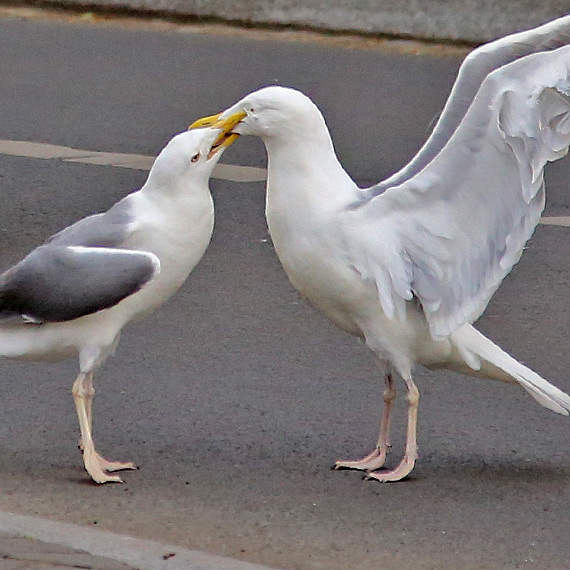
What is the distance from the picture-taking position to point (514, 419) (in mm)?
5934

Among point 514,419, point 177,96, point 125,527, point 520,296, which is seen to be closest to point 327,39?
point 177,96

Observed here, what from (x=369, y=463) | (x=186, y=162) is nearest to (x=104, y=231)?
(x=186, y=162)

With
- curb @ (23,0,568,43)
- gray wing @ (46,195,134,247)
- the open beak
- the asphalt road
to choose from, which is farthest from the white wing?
curb @ (23,0,568,43)

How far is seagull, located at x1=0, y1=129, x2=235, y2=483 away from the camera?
5.10 meters

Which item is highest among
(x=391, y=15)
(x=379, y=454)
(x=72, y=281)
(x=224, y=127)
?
(x=224, y=127)

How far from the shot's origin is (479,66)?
5051mm

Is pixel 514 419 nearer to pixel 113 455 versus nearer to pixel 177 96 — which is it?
pixel 113 455

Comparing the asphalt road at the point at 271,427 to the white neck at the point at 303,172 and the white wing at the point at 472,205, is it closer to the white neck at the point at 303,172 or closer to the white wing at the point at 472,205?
the white wing at the point at 472,205

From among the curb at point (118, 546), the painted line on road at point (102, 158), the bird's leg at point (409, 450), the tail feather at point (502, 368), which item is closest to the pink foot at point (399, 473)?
the bird's leg at point (409, 450)

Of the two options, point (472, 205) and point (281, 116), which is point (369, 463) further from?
point (281, 116)

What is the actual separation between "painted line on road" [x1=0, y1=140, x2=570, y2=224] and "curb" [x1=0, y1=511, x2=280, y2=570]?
5.64 m

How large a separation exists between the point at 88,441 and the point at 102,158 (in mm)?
5840

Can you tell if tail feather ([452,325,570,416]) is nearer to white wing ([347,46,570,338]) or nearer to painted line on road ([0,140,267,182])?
white wing ([347,46,570,338])

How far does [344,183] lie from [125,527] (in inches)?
52.0
